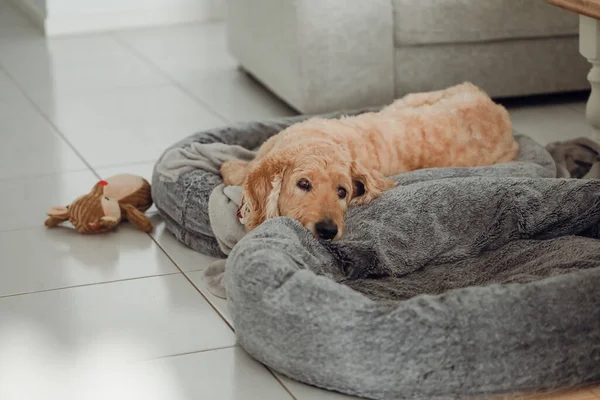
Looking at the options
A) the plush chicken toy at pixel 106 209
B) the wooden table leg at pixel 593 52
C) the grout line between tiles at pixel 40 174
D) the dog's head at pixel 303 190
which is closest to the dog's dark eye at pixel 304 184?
the dog's head at pixel 303 190

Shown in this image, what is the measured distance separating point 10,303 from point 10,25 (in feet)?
12.3

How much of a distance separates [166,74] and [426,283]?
2698 mm

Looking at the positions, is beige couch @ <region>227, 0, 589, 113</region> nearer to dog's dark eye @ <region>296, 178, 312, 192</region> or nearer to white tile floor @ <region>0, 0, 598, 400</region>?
white tile floor @ <region>0, 0, 598, 400</region>

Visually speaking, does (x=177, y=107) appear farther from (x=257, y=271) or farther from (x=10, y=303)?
(x=257, y=271)

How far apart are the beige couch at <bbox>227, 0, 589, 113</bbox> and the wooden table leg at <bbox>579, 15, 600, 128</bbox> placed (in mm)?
898

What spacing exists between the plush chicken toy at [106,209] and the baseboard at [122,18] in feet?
9.16

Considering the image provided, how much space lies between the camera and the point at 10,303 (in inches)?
95.1

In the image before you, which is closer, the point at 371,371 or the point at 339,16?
the point at 371,371

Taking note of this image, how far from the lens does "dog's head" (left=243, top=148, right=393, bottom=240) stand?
234 centimetres

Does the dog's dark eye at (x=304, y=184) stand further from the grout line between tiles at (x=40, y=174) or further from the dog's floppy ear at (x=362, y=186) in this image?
the grout line between tiles at (x=40, y=174)

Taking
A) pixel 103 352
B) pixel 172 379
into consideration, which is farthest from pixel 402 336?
pixel 103 352

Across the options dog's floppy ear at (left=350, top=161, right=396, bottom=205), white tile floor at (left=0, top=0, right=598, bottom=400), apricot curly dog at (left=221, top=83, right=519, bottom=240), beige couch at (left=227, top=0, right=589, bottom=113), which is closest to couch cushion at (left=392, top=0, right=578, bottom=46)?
beige couch at (left=227, top=0, right=589, bottom=113)

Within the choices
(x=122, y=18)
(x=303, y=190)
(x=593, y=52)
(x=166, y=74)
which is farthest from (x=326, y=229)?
(x=122, y=18)

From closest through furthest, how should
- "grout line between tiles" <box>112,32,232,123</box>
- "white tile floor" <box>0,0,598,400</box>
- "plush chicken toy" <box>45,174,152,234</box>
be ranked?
1. "white tile floor" <box>0,0,598,400</box>
2. "plush chicken toy" <box>45,174,152,234</box>
3. "grout line between tiles" <box>112,32,232,123</box>
